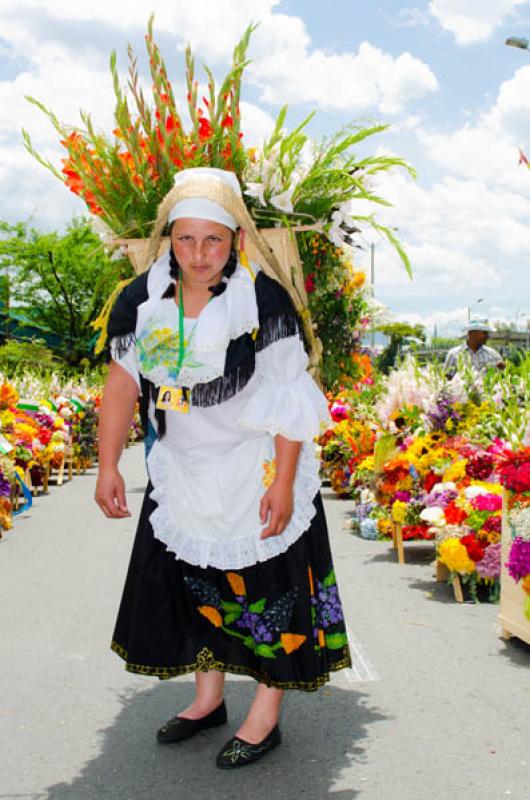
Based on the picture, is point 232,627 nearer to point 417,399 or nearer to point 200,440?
point 200,440

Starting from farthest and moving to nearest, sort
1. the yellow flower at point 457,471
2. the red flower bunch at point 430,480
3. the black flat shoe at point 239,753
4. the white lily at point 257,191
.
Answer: the red flower bunch at point 430,480 < the yellow flower at point 457,471 < the white lily at point 257,191 < the black flat shoe at point 239,753

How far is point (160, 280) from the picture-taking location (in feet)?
10.8

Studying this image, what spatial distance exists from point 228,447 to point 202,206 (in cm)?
87

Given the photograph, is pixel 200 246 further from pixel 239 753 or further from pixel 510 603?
pixel 510 603

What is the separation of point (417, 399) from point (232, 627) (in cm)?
471

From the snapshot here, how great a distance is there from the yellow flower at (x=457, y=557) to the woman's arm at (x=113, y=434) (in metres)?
2.96

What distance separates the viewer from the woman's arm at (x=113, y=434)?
3.29 m

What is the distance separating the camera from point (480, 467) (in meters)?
6.41

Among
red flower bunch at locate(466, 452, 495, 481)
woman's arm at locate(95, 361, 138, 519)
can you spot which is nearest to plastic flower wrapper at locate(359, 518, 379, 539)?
red flower bunch at locate(466, 452, 495, 481)

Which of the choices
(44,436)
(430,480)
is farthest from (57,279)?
(430,480)

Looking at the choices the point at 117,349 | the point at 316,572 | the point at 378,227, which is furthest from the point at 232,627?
the point at 378,227

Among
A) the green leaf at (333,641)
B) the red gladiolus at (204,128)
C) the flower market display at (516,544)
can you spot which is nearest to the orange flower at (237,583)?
the green leaf at (333,641)

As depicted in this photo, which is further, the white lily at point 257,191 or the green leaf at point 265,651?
the white lily at point 257,191

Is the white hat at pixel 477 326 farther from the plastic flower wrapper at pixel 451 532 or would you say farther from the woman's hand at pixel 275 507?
the woman's hand at pixel 275 507
